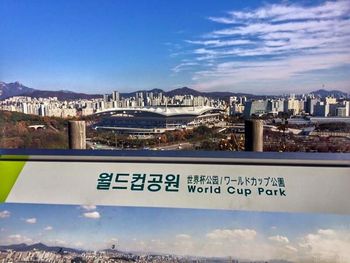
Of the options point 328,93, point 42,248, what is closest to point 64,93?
point 42,248

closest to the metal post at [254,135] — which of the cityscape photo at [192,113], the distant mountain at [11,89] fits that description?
the cityscape photo at [192,113]

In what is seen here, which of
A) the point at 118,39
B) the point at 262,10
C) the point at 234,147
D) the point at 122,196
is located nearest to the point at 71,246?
the point at 122,196

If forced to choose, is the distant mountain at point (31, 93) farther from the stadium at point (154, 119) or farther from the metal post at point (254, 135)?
the metal post at point (254, 135)

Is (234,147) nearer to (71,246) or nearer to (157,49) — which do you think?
(157,49)

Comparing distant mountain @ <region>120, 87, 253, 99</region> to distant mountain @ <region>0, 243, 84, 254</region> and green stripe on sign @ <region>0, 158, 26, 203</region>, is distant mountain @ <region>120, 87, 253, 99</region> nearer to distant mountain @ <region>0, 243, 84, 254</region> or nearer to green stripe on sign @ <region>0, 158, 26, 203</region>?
green stripe on sign @ <region>0, 158, 26, 203</region>

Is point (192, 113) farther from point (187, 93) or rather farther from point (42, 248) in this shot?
point (42, 248)
